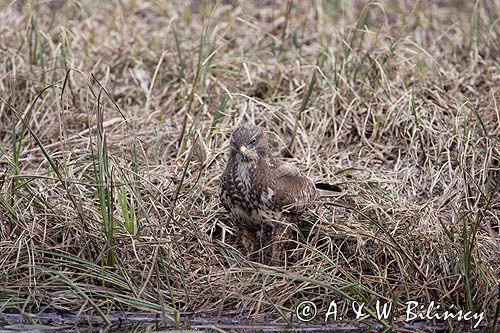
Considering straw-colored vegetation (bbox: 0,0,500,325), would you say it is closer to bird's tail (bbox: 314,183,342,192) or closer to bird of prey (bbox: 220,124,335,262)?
bird's tail (bbox: 314,183,342,192)

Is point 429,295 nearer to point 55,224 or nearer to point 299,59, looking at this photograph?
point 55,224

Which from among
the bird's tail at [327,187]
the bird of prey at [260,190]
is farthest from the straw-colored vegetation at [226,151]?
the bird of prey at [260,190]

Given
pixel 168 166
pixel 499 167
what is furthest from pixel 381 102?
pixel 168 166

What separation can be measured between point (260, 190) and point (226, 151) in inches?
44.8

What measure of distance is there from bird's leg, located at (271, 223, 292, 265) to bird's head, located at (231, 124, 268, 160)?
0.42 m

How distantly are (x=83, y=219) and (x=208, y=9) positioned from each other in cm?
374

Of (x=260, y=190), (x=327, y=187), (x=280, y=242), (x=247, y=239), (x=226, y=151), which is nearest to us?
(x=260, y=190)

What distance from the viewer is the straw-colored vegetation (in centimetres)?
526

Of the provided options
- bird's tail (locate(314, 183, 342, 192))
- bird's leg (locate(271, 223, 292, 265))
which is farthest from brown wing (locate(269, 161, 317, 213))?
bird's tail (locate(314, 183, 342, 192))

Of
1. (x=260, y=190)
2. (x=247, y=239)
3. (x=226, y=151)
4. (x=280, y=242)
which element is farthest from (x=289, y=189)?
(x=226, y=151)

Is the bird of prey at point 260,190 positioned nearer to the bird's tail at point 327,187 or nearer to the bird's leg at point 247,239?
the bird's leg at point 247,239

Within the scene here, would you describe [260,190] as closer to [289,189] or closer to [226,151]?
[289,189]

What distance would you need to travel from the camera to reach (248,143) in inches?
218

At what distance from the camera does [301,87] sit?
287 inches
